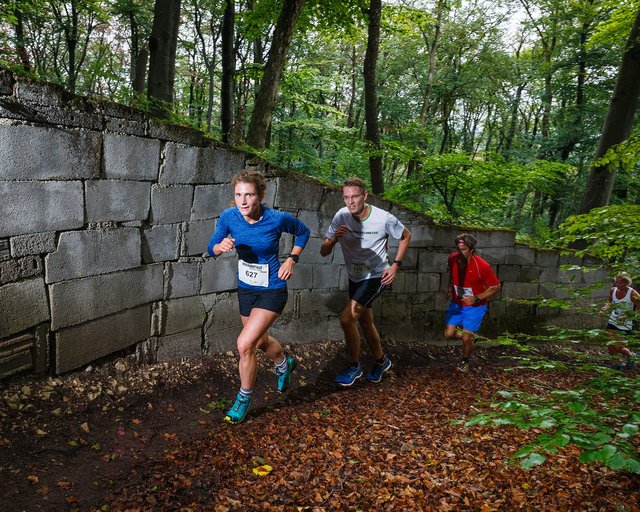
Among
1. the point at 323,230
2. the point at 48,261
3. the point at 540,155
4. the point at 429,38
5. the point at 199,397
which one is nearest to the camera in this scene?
the point at 48,261

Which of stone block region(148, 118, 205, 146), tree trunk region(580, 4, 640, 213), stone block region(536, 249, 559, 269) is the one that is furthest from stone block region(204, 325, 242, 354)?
tree trunk region(580, 4, 640, 213)

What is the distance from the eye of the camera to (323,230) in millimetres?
5176

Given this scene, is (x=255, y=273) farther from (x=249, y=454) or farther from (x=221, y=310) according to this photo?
(x=249, y=454)

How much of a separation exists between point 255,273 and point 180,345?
137 centimetres

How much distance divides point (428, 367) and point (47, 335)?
175 inches

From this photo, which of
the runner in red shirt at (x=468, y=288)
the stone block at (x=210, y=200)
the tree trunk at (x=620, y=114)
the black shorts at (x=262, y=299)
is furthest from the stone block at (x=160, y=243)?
the tree trunk at (x=620, y=114)

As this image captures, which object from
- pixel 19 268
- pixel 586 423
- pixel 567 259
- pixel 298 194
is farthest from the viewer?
pixel 567 259

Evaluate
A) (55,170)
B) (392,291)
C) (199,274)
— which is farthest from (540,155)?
(55,170)

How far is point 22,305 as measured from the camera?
2.82m

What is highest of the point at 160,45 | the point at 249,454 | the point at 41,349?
the point at 160,45

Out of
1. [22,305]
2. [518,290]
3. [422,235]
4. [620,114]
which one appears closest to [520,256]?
[518,290]

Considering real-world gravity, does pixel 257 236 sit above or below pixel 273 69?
below

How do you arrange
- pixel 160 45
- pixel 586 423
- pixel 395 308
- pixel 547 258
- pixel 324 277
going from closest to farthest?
pixel 586 423 < pixel 324 277 < pixel 395 308 < pixel 160 45 < pixel 547 258

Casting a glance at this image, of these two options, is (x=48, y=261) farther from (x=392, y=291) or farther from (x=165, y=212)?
(x=392, y=291)
